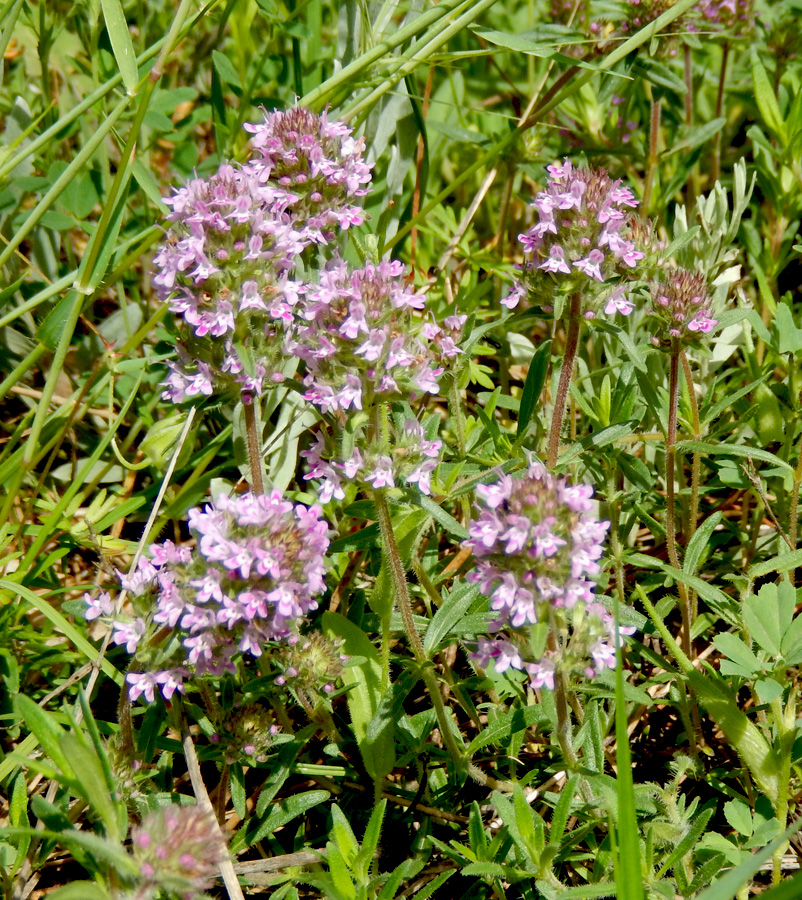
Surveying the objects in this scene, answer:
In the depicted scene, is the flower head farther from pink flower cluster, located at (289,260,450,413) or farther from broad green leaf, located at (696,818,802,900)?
broad green leaf, located at (696,818,802,900)

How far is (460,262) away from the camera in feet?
15.0

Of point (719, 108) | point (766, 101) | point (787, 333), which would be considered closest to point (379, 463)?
point (787, 333)

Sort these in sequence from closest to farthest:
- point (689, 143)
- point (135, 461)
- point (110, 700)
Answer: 1. point (110, 700)
2. point (135, 461)
3. point (689, 143)

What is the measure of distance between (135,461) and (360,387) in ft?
6.00

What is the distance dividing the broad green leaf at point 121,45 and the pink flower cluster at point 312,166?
0.40m

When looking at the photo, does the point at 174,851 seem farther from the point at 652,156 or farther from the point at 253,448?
the point at 652,156

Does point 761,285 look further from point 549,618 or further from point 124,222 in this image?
point 124,222

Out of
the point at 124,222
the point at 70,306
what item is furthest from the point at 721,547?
the point at 124,222

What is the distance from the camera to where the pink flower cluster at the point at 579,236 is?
2.71 m

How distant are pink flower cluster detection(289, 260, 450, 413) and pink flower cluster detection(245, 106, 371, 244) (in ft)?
1.66

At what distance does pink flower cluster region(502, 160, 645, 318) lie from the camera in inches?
107

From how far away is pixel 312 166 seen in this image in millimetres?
2990

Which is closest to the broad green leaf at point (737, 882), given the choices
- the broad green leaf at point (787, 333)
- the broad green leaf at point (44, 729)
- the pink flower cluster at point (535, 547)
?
the pink flower cluster at point (535, 547)

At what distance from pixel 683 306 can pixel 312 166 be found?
129 centimetres
